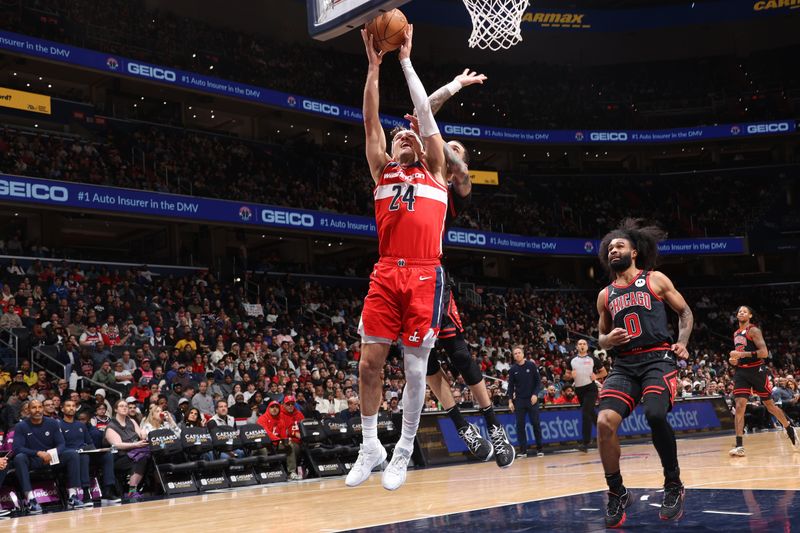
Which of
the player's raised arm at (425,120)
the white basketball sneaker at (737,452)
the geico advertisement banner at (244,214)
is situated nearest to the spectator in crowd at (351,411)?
the white basketball sneaker at (737,452)

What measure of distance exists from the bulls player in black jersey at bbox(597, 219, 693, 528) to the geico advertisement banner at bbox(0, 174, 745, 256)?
1899cm

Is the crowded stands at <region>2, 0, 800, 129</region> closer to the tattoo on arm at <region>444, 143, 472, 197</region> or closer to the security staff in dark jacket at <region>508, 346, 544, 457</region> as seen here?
the security staff in dark jacket at <region>508, 346, 544, 457</region>

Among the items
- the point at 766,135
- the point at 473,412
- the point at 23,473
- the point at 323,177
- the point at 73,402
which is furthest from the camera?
the point at 766,135

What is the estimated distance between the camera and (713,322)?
119ft

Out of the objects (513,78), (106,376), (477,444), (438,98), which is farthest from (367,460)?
(513,78)

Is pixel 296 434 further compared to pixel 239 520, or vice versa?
pixel 296 434

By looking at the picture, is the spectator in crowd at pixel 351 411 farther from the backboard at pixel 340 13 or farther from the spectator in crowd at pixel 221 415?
the backboard at pixel 340 13

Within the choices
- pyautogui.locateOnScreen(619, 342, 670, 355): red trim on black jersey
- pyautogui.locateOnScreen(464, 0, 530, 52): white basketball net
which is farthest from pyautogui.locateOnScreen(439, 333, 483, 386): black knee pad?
pyautogui.locateOnScreen(464, 0, 530, 52): white basketball net

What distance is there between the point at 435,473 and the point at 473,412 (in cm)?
263

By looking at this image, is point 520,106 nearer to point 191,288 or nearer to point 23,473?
point 191,288

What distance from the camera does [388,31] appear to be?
5.34 metres

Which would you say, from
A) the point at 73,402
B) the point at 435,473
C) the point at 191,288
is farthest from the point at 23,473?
the point at 191,288

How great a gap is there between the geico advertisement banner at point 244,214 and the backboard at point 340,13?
17919 millimetres

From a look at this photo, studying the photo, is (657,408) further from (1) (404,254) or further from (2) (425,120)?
(2) (425,120)
